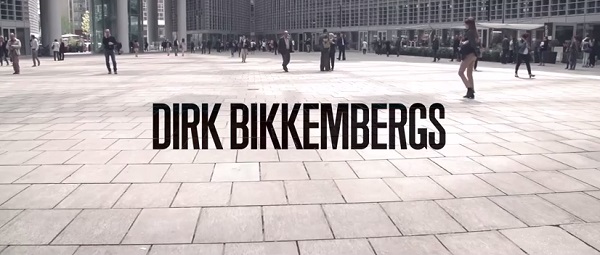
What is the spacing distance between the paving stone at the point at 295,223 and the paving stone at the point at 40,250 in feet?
4.28

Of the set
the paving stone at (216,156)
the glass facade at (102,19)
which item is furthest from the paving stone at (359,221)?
the glass facade at (102,19)

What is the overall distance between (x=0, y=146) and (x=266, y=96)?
6.48 metres

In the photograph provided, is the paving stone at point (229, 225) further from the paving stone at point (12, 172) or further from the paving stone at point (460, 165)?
the paving stone at point (460, 165)

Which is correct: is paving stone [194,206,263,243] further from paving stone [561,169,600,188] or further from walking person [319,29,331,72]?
walking person [319,29,331,72]

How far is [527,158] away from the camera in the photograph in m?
6.29

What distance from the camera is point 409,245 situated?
363 centimetres

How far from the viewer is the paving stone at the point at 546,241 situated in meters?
3.53

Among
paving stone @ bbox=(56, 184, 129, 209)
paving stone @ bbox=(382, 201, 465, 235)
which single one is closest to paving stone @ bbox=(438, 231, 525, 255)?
paving stone @ bbox=(382, 201, 465, 235)

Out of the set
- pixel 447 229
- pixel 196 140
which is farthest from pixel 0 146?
pixel 447 229

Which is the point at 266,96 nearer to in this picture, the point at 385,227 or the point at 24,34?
the point at 385,227

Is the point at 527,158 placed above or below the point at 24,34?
below

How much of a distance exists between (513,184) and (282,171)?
2293 mm

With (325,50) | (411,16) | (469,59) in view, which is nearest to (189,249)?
(469,59)

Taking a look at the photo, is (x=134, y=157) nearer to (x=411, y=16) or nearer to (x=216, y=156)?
(x=216, y=156)
